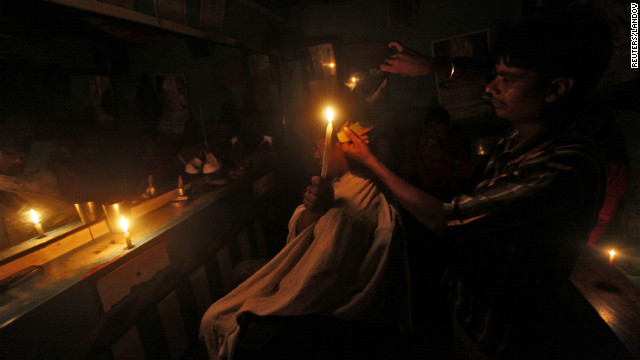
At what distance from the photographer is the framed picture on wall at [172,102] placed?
3.39 meters

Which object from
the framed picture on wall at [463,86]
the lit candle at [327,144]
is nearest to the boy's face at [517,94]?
the lit candle at [327,144]

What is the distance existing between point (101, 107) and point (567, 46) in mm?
4153

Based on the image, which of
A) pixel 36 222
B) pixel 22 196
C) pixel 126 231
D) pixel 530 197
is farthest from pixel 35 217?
pixel 530 197

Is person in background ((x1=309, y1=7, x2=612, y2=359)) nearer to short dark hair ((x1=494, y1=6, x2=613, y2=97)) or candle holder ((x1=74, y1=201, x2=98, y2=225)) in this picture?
short dark hair ((x1=494, y1=6, x2=613, y2=97))

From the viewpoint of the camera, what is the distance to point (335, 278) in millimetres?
1499

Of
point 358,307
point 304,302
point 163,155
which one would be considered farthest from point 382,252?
point 163,155

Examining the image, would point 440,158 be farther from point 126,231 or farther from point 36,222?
point 36,222

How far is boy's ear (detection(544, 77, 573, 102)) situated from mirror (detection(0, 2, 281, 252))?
8.83ft

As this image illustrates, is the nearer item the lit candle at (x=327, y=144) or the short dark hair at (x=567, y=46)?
the short dark hair at (x=567, y=46)

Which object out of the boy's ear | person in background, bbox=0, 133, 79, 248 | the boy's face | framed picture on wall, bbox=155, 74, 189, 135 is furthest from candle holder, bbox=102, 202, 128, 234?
the boy's ear

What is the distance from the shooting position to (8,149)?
1699mm

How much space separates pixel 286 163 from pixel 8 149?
3660 mm

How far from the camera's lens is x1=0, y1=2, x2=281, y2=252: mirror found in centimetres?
178

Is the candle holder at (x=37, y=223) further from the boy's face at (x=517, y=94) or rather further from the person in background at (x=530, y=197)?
the boy's face at (x=517, y=94)
